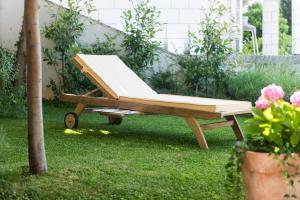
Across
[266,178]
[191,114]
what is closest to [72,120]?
[191,114]

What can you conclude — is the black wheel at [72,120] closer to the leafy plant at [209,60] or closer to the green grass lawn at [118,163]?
the green grass lawn at [118,163]

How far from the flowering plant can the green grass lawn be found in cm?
85

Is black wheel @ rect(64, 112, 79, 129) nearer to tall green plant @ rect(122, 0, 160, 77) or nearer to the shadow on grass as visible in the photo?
the shadow on grass

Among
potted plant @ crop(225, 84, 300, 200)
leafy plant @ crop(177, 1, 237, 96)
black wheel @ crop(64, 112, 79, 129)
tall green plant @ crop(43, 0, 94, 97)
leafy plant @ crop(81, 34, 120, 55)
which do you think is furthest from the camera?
leafy plant @ crop(81, 34, 120, 55)

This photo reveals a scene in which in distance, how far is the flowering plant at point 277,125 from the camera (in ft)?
9.06

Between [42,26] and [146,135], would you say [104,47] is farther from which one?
[146,135]

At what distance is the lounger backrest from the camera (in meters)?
6.17

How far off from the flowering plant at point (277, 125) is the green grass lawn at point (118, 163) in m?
0.85

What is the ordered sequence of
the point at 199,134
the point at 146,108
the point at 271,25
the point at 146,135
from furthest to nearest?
the point at 271,25, the point at 146,135, the point at 146,108, the point at 199,134

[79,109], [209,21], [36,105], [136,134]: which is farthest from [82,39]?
[36,105]

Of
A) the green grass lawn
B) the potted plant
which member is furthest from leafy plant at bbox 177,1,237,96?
the potted plant

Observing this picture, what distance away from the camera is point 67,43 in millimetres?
8438

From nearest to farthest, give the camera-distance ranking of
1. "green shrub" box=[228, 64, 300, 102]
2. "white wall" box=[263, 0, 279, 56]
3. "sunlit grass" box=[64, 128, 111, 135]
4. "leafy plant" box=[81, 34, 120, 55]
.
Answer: "sunlit grass" box=[64, 128, 111, 135] → "green shrub" box=[228, 64, 300, 102] → "leafy plant" box=[81, 34, 120, 55] → "white wall" box=[263, 0, 279, 56]

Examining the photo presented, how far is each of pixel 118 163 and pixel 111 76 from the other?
2112 mm
